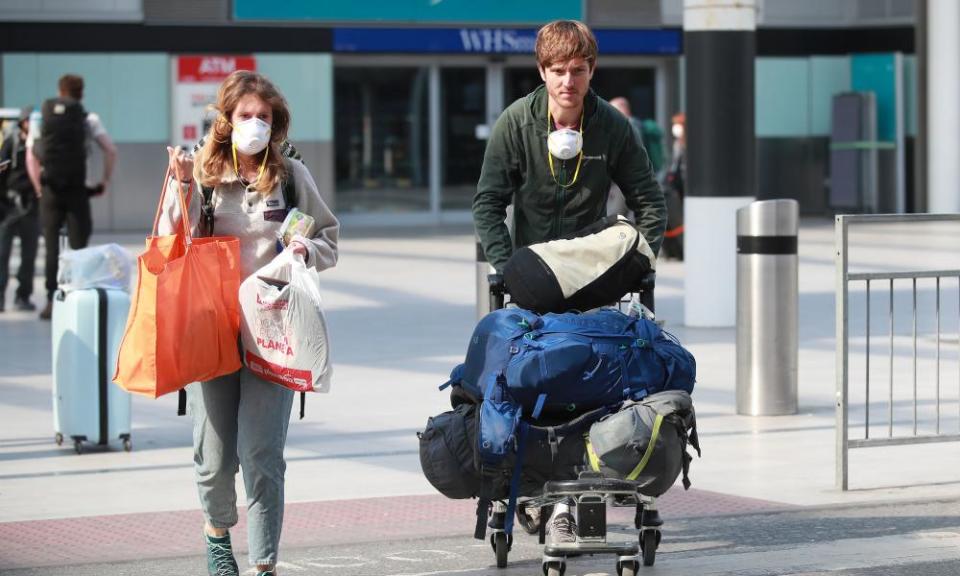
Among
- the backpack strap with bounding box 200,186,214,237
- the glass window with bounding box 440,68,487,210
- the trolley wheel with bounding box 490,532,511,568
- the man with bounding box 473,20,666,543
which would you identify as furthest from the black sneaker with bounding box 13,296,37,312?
the glass window with bounding box 440,68,487,210

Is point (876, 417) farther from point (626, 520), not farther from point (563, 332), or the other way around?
point (563, 332)

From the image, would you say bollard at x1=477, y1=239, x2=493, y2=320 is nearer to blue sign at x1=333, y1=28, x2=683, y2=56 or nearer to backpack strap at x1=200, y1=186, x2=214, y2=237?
backpack strap at x1=200, y1=186, x2=214, y2=237

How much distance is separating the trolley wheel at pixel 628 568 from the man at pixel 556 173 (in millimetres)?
1137

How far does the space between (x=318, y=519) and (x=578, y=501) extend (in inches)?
73.0

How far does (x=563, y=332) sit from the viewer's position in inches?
217

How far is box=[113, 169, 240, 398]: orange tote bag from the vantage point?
5.23 metres

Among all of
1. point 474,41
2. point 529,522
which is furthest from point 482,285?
point 474,41

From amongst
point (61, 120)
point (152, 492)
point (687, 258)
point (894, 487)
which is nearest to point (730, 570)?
point (894, 487)

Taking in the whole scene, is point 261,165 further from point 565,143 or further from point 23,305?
point 23,305

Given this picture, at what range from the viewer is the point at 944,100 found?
23984mm

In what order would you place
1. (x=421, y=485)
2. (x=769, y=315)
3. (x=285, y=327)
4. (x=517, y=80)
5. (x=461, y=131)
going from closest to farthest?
(x=285, y=327)
(x=421, y=485)
(x=769, y=315)
(x=461, y=131)
(x=517, y=80)

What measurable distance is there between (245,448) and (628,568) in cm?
129

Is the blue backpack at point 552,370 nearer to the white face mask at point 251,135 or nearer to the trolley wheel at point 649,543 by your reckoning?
the trolley wheel at point 649,543

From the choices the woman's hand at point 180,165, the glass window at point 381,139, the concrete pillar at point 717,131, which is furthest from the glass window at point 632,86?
the woman's hand at point 180,165
